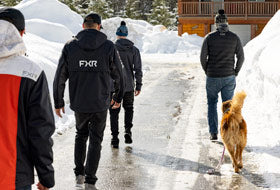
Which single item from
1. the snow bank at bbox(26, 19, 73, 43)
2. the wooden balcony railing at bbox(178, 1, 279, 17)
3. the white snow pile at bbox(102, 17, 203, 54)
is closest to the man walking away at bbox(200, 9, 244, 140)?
the snow bank at bbox(26, 19, 73, 43)

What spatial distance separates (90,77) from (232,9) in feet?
101

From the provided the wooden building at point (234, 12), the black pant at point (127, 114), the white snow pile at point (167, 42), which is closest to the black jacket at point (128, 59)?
the black pant at point (127, 114)

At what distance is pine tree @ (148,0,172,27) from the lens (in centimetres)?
5669

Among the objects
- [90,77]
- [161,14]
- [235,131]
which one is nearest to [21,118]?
[90,77]

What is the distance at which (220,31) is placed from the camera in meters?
7.12

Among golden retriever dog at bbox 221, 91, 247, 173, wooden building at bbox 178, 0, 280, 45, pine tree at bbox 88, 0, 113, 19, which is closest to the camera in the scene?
golden retriever dog at bbox 221, 91, 247, 173

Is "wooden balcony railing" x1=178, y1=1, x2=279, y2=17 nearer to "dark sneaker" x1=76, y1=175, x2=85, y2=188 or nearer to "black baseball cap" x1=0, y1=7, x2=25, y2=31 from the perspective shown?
"dark sneaker" x1=76, y1=175, x2=85, y2=188

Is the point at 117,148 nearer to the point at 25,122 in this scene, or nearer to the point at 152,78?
the point at 25,122

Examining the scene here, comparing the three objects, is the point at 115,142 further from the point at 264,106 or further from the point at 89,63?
the point at 264,106

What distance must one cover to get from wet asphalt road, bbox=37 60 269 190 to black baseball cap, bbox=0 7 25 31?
266 cm

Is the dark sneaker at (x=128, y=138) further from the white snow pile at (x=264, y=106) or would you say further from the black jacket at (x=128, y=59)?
the white snow pile at (x=264, y=106)

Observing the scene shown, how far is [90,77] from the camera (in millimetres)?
4922

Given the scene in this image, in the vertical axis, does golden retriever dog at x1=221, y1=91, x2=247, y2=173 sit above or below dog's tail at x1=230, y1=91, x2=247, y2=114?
below

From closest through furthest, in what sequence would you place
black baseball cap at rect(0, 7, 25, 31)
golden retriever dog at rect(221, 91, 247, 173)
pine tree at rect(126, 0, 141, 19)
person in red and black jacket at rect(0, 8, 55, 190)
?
person in red and black jacket at rect(0, 8, 55, 190) < black baseball cap at rect(0, 7, 25, 31) < golden retriever dog at rect(221, 91, 247, 173) < pine tree at rect(126, 0, 141, 19)
